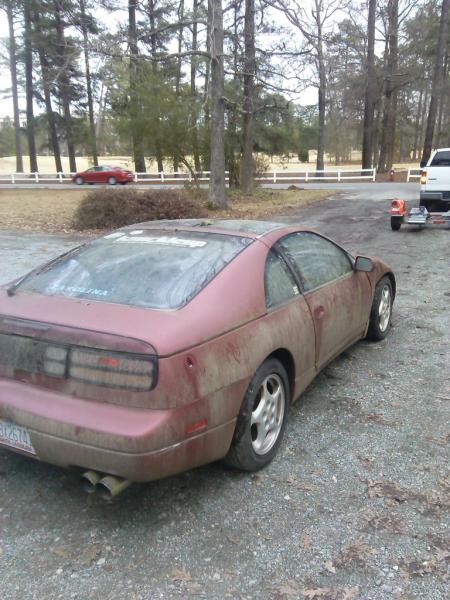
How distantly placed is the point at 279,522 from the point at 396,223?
34.7 ft

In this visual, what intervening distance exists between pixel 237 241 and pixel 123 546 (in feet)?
6.26

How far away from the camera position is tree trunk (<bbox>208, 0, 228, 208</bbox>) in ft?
51.1

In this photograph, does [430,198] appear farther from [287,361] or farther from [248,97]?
[287,361]

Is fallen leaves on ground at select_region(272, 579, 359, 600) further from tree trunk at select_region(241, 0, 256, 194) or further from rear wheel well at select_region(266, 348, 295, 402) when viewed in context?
tree trunk at select_region(241, 0, 256, 194)

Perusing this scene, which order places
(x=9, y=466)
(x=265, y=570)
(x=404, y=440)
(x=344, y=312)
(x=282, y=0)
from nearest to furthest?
(x=265, y=570) < (x=9, y=466) < (x=404, y=440) < (x=344, y=312) < (x=282, y=0)

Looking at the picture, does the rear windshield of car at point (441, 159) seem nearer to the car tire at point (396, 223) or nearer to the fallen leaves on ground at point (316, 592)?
the car tire at point (396, 223)

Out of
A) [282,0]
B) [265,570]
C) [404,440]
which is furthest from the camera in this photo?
[282,0]

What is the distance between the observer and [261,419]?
10.1 ft

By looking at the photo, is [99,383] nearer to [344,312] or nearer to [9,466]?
[9,466]

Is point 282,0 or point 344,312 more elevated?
point 282,0

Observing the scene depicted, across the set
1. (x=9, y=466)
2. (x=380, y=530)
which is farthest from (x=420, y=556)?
(x=9, y=466)

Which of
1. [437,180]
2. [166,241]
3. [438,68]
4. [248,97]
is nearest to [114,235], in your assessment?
[166,241]

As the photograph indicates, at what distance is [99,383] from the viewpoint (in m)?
2.50

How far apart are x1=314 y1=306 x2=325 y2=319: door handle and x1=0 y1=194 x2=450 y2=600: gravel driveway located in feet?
2.31
